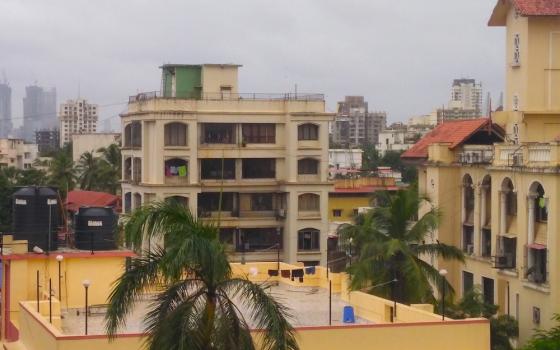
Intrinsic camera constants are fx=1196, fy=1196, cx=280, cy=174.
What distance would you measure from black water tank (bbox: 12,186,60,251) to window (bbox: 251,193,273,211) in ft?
112

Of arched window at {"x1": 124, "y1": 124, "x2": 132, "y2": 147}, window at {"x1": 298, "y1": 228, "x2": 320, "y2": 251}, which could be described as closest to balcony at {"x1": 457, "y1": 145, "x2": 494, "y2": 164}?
window at {"x1": 298, "y1": 228, "x2": 320, "y2": 251}

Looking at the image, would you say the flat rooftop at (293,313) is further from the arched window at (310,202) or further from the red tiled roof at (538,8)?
Answer: the arched window at (310,202)

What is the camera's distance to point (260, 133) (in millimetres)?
68312

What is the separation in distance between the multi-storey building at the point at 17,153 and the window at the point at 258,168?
78.6 m

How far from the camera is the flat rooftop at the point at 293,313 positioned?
29.5 meters

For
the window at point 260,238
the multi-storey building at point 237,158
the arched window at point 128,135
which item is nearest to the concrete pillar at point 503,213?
the multi-storey building at point 237,158

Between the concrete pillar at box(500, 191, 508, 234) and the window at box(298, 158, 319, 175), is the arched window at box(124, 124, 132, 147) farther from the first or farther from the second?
the concrete pillar at box(500, 191, 508, 234)

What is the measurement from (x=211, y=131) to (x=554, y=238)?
30281 millimetres

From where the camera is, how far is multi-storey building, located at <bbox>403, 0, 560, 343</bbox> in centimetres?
4128

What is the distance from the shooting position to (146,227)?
794 inches

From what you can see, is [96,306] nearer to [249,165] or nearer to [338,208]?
[249,165]

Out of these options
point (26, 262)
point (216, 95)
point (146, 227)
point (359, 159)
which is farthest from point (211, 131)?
point (359, 159)

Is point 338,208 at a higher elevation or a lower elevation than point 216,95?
lower

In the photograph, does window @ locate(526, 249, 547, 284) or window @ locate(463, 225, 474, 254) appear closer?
window @ locate(526, 249, 547, 284)
